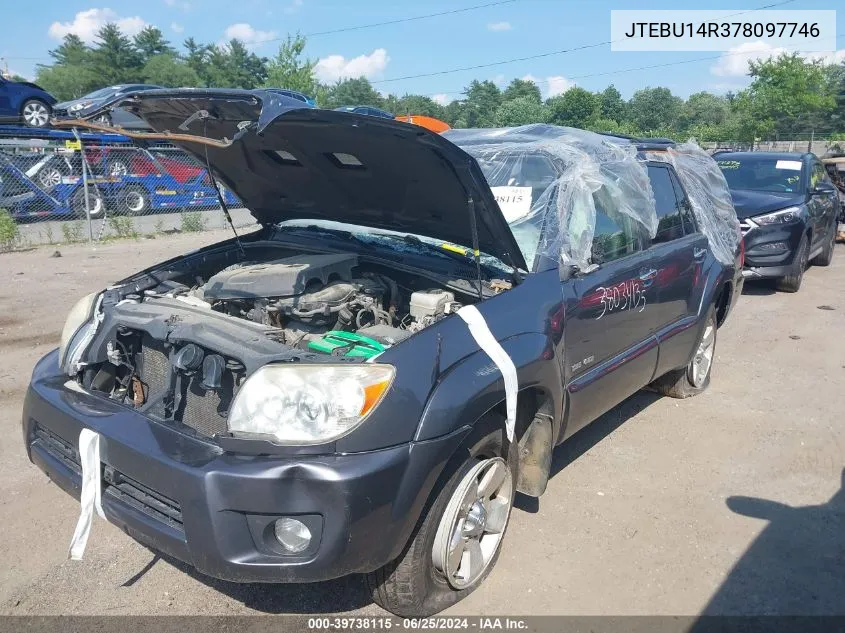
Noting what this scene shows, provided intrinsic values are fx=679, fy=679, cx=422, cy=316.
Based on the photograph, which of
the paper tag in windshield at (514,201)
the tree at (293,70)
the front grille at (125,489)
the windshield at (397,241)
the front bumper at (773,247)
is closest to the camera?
the front grille at (125,489)

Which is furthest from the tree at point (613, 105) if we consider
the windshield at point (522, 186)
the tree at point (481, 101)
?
the windshield at point (522, 186)

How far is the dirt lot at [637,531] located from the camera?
2828mm

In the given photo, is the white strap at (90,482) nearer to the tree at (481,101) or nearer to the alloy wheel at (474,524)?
the alloy wheel at (474,524)

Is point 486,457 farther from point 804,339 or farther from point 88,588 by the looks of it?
point 804,339

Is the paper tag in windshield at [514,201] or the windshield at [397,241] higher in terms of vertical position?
the paper tag in windshield at [514,201]

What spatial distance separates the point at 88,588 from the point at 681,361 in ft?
12.2

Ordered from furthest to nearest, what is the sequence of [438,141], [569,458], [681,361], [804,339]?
[804,339] < [681,361] < [569,458] < [438,141]

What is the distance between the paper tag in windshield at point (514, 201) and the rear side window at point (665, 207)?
1.07 m

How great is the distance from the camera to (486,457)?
279 cm

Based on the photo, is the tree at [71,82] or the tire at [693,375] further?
the tree at [71,82]

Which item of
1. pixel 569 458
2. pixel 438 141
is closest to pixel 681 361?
pixel 569 458

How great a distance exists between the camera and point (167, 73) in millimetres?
56375

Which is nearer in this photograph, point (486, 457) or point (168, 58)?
point (486, 457)

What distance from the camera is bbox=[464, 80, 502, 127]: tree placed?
7369 cm
